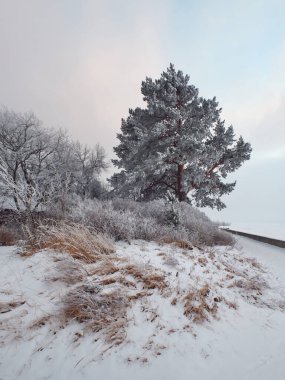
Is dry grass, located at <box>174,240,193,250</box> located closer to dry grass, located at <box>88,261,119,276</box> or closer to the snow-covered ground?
the snow-covered ground

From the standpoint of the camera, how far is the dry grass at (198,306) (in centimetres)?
335

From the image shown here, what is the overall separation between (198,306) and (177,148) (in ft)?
39.6

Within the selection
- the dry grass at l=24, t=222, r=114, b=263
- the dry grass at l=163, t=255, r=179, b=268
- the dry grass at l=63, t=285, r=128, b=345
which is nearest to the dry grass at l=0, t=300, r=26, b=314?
the dry grass at l=63, t=285, r=128, b=345

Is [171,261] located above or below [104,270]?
above

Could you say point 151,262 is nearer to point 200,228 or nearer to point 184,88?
point 200,228

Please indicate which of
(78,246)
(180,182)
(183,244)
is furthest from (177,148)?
(78,246)

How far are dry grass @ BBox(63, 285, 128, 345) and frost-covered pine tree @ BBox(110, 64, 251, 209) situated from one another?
35.7 feet

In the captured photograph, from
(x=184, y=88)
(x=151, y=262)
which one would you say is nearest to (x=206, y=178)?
(x=184, y=88)

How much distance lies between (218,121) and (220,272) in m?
14.6

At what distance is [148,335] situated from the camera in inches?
113

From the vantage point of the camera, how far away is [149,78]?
16.8m

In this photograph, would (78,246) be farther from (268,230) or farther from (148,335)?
(268,230)

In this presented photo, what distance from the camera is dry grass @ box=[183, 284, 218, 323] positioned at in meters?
3.35

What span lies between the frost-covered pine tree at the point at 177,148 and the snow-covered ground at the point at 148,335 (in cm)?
1031
